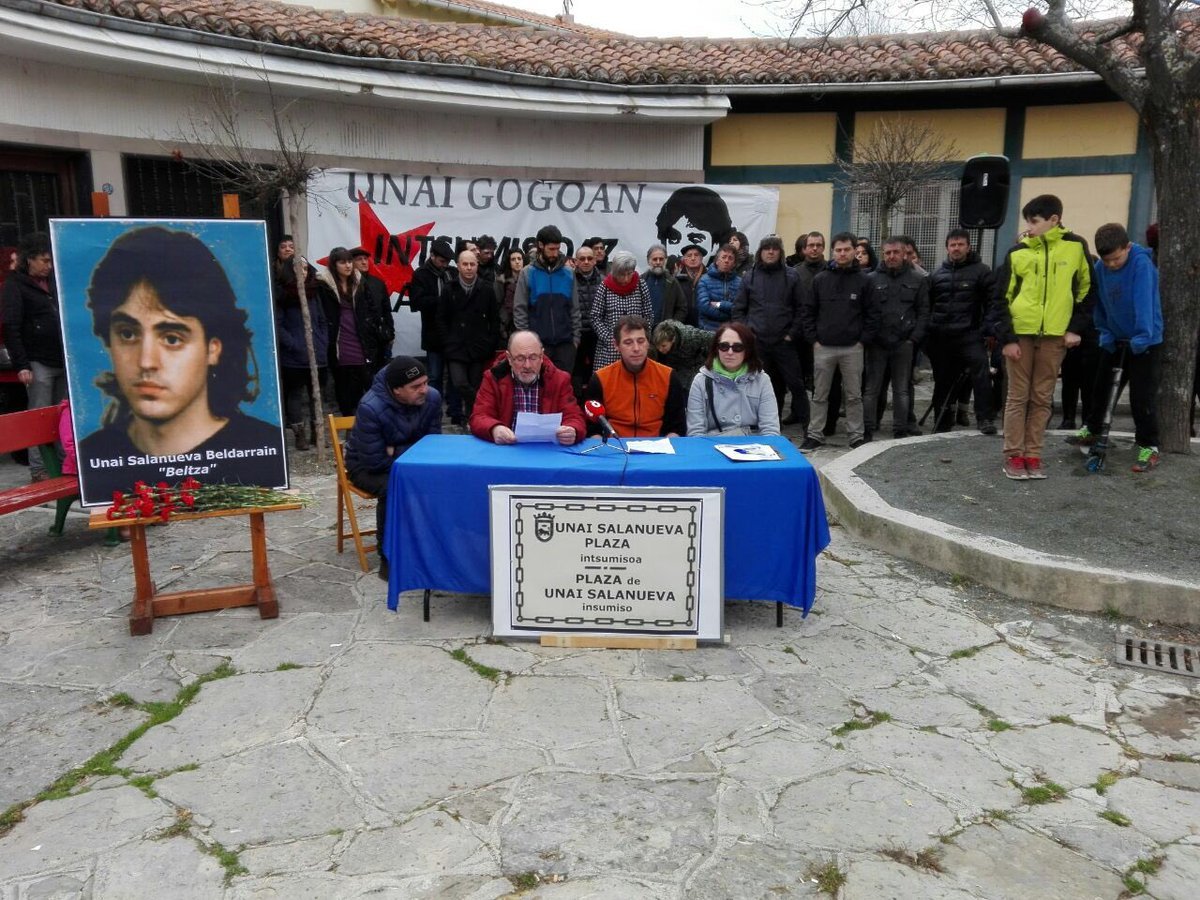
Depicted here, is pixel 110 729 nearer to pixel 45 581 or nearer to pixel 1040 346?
pixel 45 581

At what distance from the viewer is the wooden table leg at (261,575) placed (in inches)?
199

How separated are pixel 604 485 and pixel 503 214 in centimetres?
771

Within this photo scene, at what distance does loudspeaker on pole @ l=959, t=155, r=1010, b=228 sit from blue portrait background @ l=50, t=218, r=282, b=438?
8203 millimetres

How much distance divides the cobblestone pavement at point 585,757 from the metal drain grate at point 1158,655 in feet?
0.39

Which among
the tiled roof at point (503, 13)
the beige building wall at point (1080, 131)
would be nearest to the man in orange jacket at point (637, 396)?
the beige building wall at point (1080, 131)

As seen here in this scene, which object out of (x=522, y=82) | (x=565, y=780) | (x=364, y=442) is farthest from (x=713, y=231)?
(x=565, y=780)

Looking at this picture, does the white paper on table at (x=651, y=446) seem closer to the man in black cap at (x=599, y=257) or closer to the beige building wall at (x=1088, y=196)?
the man in black cap at (x=599, y=257)

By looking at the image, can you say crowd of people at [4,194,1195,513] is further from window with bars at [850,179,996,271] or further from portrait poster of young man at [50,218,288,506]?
window with bars at [850,179,996,271]

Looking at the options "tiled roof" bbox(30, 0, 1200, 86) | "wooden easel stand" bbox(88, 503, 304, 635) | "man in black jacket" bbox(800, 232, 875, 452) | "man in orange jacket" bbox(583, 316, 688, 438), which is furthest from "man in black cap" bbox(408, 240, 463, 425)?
"wooden easel stand" bbox(88, 503, 304, 635)

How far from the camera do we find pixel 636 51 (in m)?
13.7

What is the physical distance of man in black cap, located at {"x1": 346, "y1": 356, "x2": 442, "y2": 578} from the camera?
554cm

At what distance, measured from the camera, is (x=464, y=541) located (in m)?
4.84

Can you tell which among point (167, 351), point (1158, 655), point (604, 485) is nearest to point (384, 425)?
point (167, 351)

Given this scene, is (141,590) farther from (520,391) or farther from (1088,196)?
(1088,196)
